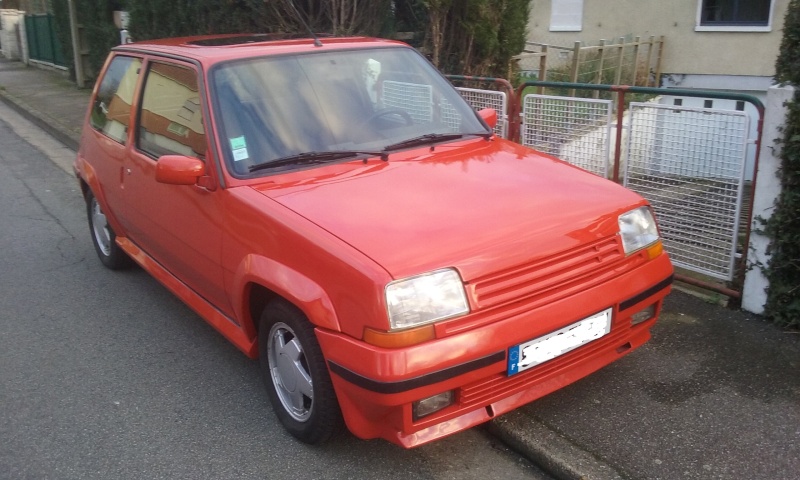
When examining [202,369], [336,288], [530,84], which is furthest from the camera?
[530,84]

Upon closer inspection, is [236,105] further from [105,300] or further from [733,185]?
[733,185]

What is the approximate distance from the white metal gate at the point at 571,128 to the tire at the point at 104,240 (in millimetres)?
3354

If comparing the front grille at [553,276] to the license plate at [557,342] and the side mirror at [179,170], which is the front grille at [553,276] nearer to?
the license plate at [557,342]

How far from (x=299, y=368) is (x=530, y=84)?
3.42 metres

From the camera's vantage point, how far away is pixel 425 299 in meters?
Answer: 2.78

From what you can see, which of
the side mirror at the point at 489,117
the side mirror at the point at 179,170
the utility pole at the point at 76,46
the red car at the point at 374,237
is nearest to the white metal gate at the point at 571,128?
the side mirror at the point at 489,117

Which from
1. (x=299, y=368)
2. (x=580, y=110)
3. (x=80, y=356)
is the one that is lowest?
(x=80, y=356)

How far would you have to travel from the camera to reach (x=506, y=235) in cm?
301

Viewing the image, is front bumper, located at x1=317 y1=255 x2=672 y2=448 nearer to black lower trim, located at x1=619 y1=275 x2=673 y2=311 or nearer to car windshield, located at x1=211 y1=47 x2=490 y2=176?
black lower trim, located at x1=619 y1=275 x2=673 y2=311

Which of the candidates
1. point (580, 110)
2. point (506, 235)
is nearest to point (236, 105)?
point (506, 235)

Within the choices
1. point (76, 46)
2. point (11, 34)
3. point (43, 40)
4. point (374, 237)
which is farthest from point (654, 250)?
point (11, 34)

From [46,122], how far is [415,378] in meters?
12.2

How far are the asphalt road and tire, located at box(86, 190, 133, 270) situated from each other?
0.11 meters

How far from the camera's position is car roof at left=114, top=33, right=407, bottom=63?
4.01 meters
